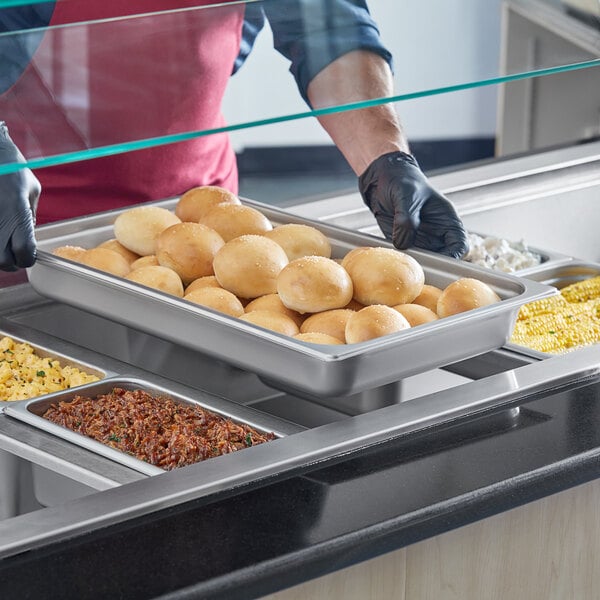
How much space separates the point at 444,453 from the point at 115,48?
1.65 ft

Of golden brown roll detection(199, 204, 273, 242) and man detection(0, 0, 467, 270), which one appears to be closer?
man detection(0, 0, 467, 270)

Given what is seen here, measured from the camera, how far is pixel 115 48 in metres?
1.08

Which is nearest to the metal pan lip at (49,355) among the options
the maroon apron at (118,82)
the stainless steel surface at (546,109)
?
the maroon apron at (118,82)

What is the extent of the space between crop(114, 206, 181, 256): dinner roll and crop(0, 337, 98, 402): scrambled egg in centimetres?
20

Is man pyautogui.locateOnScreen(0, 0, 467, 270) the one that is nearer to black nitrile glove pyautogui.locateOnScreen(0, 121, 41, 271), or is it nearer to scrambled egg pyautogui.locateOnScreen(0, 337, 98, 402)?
black nitrile glove pyautogui.locateOnScreen(0, 121, 41, 271)

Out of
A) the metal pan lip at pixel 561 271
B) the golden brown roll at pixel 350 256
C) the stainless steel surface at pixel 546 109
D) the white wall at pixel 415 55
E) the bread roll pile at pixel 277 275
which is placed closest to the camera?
the white wall at pixel 415 55

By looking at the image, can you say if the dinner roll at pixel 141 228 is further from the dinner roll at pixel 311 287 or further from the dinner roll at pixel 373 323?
the dinner roll at pixel 373 323

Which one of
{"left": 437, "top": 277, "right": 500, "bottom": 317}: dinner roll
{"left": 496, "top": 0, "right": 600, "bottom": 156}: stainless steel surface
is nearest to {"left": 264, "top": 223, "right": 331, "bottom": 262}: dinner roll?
{"left": 437, "top": 277, "right": 500, "bottom": 317}: dinner roll

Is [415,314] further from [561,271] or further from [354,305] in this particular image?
[561,271]

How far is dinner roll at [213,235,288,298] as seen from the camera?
1357 mm

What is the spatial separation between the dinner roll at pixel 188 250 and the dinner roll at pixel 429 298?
26 centimetres

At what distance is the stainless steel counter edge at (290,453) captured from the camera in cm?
101

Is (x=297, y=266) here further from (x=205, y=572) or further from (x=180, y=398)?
(x=205, y=572)

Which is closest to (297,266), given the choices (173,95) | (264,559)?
(173,95)
